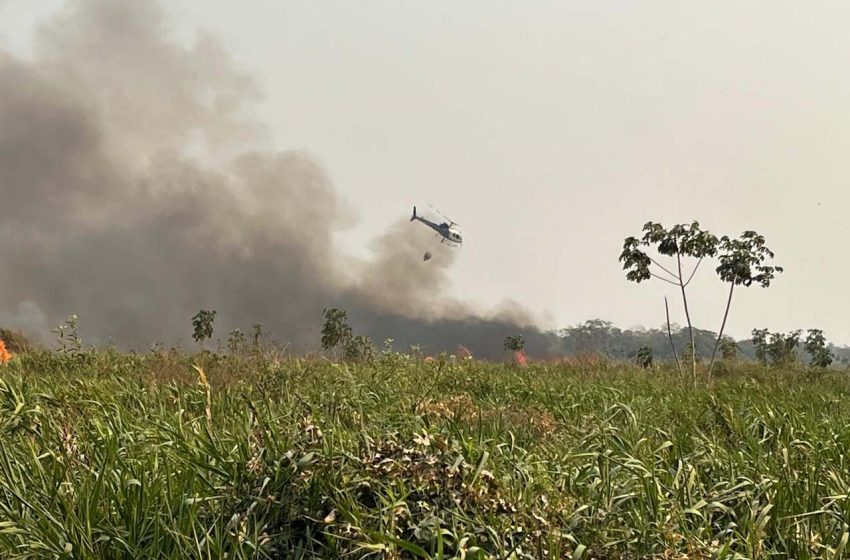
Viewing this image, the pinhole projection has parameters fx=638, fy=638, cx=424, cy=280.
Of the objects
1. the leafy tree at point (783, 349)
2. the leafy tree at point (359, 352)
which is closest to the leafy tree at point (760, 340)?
the leafy tree at point (783, 349)

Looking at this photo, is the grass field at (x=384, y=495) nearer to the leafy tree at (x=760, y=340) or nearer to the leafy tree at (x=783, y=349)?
the leafy tree at (x=783, y=349)

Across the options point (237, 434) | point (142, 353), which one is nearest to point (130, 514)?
point (237, 434)

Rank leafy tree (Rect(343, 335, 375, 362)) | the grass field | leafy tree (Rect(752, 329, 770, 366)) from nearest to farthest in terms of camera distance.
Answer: the grass field
leafy tree (Rect(343, 335, 375, 362))
leafy tree (Rect(752, 329, 770, 366))

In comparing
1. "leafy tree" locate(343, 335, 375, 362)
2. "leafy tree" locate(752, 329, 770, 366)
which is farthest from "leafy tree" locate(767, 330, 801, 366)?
"leafy tree" locate(343, 335, 375, 362)

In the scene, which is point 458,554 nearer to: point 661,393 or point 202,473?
point 202,473

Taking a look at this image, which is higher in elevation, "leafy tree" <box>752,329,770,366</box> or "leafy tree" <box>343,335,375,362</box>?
"leafy tree" <box>752,329,770,366</box>

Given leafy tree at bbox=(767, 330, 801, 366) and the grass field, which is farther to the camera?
leafy tree at bbox=(767, 330, 801, 366)

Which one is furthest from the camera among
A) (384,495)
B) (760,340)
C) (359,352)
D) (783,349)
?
(760,340)

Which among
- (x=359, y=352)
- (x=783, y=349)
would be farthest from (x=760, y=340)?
(x=359, y=352)

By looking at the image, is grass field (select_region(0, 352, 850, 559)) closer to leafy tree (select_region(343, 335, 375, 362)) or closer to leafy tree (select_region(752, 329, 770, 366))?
leafy tree (select_region(343, 335, 375, 362))

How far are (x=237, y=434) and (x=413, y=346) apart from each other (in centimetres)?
881

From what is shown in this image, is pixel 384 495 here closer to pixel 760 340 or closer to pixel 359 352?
pixel 359 352

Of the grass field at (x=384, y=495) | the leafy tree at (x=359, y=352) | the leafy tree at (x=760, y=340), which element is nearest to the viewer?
the grass field at (x=384, y=495)

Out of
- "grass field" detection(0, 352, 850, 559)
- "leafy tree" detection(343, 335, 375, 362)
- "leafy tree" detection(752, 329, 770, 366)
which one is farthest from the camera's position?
"leafy tree" detection(752, 329, 770, 366)
